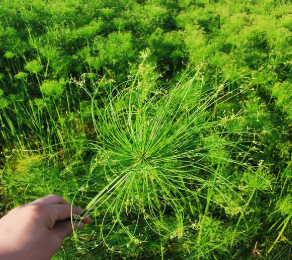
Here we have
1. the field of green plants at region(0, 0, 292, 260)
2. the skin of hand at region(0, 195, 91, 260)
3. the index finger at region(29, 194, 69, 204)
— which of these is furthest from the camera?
the field of green plants at region(0, 0, 292, 260)

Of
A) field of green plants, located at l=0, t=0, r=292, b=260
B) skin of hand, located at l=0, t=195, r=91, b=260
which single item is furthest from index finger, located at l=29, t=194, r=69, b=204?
field of green plants, located at l=0, t=0, r=292, b=260

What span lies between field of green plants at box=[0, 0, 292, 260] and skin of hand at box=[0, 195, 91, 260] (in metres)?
0.26

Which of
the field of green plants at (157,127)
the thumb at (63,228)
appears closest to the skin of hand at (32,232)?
the thumb at (63,228)

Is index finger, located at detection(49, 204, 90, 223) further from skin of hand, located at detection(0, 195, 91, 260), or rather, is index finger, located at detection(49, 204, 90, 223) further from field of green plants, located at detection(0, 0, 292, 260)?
field of green plants, located at detection(0, 0, 292, 260)

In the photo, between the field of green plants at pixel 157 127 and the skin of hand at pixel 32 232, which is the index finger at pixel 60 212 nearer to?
the skin of hand at pixel 32 232

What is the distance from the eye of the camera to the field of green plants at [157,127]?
4.89 feet

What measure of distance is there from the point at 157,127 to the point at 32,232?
70cm

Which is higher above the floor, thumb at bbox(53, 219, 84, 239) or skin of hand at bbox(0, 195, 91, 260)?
skin of hand at bbox(0, 195, 91, 260)

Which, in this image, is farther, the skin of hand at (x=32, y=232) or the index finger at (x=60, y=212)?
the index finger at (x=60, y=212)

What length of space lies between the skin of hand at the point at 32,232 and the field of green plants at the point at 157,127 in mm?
261

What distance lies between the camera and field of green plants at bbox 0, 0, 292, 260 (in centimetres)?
149

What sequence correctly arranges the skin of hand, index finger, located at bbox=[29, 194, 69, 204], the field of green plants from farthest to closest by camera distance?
1. the field of green plants
2. index finger, located at bbox=[29, 194, 69, 204]
3. the skin of hand

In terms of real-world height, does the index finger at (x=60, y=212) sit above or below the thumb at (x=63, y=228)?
above

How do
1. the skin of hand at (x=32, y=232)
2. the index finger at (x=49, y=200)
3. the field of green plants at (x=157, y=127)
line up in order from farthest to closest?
the field of green plants at (x=157, y=127) → the index finger at (x=49, y=200) → the skin of hand at (x=32, y=232)
